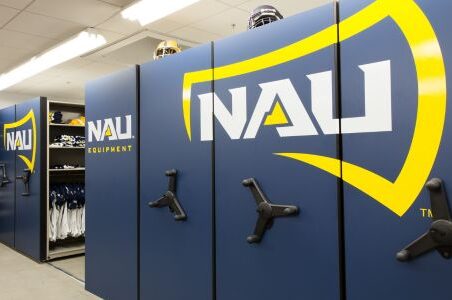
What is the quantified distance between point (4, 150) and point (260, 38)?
5.42 metres

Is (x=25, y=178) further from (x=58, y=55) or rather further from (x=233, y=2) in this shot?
(x=233, y=2)

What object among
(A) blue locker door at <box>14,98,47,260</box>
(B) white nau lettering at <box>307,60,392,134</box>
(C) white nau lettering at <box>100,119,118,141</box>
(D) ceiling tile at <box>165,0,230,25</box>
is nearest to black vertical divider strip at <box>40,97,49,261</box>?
(A) blue locker door at <box>14,98,47,260</box>

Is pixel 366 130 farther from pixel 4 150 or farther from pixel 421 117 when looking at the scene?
pixel 4 150

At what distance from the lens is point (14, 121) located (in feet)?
18.6

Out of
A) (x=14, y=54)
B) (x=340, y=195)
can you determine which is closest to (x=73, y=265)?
(x=340, y=195)

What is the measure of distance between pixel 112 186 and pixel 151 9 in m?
2.51

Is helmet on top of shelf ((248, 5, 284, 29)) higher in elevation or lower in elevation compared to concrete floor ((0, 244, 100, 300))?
higher

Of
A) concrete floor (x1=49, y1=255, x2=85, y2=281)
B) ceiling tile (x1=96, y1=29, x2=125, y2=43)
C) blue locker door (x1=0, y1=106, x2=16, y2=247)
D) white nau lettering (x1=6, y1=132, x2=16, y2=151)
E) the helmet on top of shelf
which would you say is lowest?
concrete floor (x1=49, y1=255, x2=85, y2=281)

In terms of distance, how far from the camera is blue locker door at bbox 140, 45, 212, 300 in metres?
2.47

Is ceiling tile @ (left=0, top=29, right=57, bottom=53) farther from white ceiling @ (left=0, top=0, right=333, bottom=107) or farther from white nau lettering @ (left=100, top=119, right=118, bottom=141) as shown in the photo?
white nau lettering @ (left=100, top=119, right=118, bottom=141)

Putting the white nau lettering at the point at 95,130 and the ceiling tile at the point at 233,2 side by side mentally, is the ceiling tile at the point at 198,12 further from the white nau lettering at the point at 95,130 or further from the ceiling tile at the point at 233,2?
the white nau lettering at the point at 95,130

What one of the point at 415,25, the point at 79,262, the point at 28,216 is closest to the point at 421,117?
the point at 415,25

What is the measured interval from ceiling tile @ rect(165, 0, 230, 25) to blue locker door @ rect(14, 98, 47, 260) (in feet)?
7.15

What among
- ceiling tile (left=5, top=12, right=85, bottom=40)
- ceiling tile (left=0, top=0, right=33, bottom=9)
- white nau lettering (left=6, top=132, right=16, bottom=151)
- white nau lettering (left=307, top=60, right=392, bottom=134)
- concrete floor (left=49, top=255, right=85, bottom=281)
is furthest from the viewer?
white nau lettering (left=6, top=132, right=16, bottom=151)
